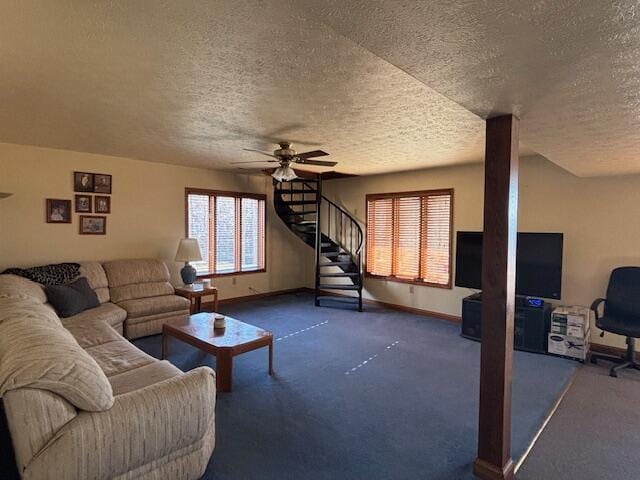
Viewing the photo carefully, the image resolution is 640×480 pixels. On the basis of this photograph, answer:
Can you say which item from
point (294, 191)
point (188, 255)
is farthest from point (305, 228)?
point (188, 255)

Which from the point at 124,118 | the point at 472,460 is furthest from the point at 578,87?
the point at 124,118

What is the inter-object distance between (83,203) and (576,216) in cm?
640

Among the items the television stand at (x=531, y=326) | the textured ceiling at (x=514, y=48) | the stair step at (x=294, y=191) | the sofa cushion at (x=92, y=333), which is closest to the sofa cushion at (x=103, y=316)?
the sofa cushion at (x=92, y=333)

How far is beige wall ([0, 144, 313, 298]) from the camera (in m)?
4.37

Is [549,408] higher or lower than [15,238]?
lower

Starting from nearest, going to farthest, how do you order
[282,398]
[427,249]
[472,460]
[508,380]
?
1. [508,380]
2. [472,460]
3. [282,398]
4. [427,249]

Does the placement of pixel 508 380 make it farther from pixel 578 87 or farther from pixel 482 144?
pixel 482 144

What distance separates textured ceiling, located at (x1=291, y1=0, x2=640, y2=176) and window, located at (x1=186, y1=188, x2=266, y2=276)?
16.6 feet

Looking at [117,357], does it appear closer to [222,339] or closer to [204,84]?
[222,339]

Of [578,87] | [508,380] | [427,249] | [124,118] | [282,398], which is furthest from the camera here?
[427,249]

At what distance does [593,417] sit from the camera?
2773mm

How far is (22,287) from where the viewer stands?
3586mm

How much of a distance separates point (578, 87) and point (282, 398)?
2.85 m

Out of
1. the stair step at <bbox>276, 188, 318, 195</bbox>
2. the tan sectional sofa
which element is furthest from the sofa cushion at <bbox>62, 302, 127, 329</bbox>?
the stair step at <bbox>276, 188, 318, 195</bbox>
